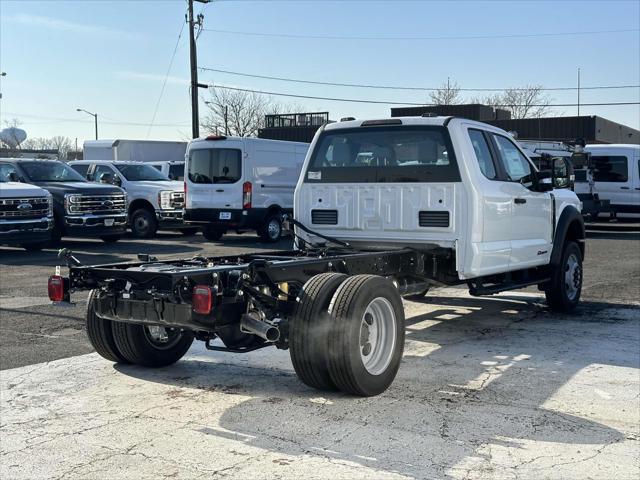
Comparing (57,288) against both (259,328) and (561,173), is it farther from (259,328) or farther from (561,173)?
(561,173)

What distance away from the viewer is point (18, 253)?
1638cm

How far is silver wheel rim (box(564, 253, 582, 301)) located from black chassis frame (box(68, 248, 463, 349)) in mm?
3899

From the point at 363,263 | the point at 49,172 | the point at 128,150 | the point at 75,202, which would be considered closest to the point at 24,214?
the point at 75,202

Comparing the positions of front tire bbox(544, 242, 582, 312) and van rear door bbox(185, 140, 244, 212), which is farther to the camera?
van rear door bbox(185, 140, 244, 212)

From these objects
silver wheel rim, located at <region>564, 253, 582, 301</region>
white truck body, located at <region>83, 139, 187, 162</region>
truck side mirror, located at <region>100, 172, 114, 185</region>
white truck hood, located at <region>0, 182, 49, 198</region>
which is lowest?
silver wheel rim, located at <region>564, 253, 582, 301</region>

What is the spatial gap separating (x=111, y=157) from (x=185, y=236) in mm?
9017

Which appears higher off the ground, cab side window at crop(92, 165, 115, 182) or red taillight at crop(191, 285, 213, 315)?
cab side window at crop(92, 165, 115, 182)

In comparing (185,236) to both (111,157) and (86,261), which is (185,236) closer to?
(86,261)

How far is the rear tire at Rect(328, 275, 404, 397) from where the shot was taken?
206 inches

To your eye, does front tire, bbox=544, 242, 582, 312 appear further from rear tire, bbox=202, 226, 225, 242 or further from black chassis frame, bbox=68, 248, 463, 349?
rear tire, bbox=202, 226, 225, 242

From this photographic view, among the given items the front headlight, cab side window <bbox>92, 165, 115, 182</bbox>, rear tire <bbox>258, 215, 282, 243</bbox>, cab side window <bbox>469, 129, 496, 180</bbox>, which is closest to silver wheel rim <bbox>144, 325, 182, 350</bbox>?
cab side window <bbox>469, 129, 496, 180</bbox>

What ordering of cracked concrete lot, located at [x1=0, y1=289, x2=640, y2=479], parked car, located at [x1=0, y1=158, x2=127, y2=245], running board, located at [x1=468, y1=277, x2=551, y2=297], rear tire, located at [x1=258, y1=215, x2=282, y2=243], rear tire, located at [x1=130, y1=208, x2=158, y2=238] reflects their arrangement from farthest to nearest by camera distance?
1. rear tire, located at [x1=130, y1=208, x2=158, y2=238]
2. rear tire, located at [x1=258, y1=215, x2=282, y2=243]
3. parked car, located at [x1=0, y1=158, x2=127, y2=245]
4. running board, located at [x1=468, y1=277, x2=551, y2=297]
5. cracked concrete lot, located at [x1=0, y1=289, x2=640, y2=479]

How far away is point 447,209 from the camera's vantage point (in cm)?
723

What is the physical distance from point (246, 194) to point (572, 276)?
960 cm
